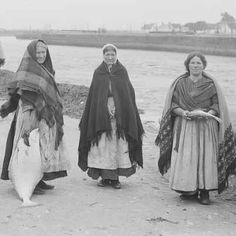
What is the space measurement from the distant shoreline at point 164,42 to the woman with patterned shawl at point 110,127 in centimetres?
4077

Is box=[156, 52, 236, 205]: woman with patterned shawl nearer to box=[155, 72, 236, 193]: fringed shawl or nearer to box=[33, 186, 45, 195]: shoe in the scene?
box=[155, 72, 236, 193]: fringed shawl

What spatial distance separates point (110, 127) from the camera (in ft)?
17.4

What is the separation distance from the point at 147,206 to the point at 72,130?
3.79 m

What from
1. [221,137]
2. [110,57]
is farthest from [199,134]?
[110,57]

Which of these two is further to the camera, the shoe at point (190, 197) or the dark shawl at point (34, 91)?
the shoe at point (190, 197)

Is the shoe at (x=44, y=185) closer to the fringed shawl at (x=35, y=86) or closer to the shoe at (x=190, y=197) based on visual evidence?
the fringed shawl at (x=35, y=86)

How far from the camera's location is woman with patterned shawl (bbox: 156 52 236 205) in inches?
194

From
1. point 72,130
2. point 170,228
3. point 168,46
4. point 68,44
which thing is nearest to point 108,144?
point 170,228

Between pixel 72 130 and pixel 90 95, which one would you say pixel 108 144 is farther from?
pixel 72 130

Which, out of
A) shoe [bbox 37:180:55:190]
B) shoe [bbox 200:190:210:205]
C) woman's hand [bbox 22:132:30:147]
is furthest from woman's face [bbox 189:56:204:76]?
shoe [bbox 37:180:55:190]

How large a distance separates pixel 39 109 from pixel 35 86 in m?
0.21

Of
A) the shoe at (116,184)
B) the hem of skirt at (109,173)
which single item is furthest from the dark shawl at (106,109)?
the shoe at (116,184)

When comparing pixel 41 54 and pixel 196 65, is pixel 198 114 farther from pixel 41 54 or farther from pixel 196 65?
pixel 41 54

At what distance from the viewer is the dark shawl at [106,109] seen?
5.26 meters
